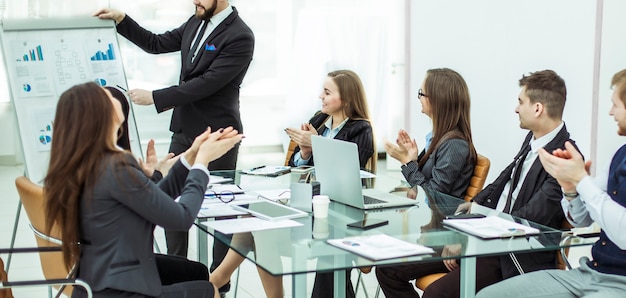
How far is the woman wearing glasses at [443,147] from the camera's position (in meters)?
3.52

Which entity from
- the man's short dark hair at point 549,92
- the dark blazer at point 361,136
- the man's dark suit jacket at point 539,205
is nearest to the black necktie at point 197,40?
the dark blazer at point 361,136

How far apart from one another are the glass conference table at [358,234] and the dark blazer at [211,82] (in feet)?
4.37

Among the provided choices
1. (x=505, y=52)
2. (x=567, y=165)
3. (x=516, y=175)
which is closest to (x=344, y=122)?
(x=516, y=175)

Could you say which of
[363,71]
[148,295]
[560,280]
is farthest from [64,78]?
[363,71]

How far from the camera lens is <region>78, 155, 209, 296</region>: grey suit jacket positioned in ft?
7.51

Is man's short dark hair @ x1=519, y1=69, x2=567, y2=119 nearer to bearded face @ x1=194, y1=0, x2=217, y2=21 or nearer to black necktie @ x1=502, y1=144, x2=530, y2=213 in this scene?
black necktie @ x1=502, y1=144, x2=530, y2=213

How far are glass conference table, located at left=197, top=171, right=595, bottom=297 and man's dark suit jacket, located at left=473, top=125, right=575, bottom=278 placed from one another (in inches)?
3.7

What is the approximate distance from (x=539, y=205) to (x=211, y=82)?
1.93 meters

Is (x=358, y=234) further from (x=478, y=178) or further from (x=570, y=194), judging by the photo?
(x=478, y=178)

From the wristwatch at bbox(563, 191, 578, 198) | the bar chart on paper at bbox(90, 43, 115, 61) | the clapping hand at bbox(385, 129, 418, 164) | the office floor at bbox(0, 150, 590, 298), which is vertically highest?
the bar chart on paper at bbox(90, 43, 115, 61)

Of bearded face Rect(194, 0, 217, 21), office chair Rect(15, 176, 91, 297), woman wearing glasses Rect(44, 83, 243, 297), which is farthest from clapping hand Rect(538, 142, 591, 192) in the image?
bearded face Rect(194, 0, 217, 21)

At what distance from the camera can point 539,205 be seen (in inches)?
117

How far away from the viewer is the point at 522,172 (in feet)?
10.6

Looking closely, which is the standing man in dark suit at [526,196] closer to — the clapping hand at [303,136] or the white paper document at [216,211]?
the white paper document at [216,211]
